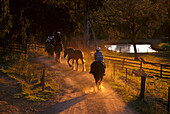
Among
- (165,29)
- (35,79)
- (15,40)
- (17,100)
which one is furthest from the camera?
(165,29)

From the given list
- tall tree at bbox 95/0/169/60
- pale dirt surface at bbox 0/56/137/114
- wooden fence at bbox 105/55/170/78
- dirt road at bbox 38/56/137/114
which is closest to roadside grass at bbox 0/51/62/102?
pale dirt surface at bbox 0/56/137/114

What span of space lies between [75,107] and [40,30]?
79.5ft

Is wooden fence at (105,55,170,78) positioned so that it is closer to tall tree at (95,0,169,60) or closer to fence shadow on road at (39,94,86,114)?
tall tree at (95,0,169,60)

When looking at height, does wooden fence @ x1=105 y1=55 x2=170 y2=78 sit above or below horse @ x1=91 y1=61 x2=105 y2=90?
below

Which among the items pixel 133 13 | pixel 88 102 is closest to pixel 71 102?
pixel 88 102

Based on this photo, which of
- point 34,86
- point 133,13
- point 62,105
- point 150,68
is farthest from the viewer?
point 133,13

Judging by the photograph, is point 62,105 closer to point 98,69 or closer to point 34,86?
point 98,69

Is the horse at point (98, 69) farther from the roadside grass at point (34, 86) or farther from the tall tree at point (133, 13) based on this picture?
the tall tree at point (133, 13)

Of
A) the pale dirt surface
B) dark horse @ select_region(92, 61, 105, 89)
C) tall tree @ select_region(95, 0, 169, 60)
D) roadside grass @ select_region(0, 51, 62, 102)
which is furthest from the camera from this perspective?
tall tree @ select_region(95, 0, 169, 60)

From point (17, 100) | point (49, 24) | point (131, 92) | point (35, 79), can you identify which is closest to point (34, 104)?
point (17, 100)

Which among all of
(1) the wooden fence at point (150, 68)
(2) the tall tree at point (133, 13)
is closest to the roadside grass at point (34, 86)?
(1) the wooden fence at point (150, 68)

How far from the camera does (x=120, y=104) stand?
8.67m

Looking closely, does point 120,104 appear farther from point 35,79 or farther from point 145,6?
point 145,6

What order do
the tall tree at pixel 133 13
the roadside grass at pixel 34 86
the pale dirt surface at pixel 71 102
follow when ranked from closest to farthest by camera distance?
the pale dirt surface at pixel 71 102 < the roadside grass at pixel 34 86 < the tall tree at pixel 133 13
